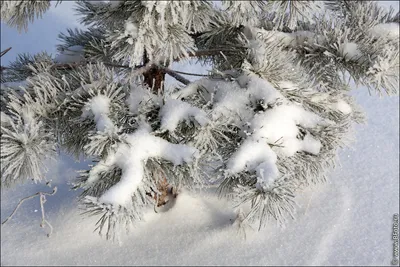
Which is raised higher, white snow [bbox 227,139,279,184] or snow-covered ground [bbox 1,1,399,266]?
white snow [bbox 227,139,279,184]

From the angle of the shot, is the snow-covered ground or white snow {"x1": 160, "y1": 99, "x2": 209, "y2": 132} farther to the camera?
the snow-covered ground

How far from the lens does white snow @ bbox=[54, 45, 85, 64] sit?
1.05 m

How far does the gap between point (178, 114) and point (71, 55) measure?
441 mm

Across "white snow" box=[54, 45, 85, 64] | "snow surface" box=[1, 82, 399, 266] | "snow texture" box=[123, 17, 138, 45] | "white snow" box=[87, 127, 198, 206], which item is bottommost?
"snow surface" box=[1, 82, 399, 266]

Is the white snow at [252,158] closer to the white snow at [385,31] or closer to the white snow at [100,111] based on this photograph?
the white snow at [100,111]

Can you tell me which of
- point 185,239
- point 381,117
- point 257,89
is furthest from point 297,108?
point 381,117

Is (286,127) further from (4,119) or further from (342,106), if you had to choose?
(4,119)

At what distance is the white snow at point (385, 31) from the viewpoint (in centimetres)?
93

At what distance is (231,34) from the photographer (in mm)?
986

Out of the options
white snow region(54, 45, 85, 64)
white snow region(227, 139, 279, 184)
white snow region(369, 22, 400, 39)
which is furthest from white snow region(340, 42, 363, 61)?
white snow region(54, 45, 85, 64)

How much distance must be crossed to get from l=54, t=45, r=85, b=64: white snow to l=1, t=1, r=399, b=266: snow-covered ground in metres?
0.35

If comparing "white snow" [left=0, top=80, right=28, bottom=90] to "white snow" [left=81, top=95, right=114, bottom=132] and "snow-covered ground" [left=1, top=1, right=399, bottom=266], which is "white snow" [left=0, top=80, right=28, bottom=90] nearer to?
"white snow" [left=81, top=95, right=114, bottom=132]

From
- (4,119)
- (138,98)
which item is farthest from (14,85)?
(138,98)

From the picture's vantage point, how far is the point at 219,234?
1.31 metres
